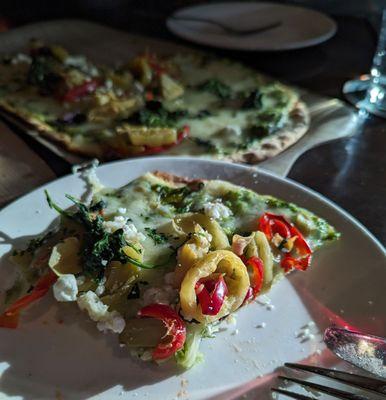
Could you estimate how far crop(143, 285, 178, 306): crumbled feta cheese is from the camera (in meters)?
1.79

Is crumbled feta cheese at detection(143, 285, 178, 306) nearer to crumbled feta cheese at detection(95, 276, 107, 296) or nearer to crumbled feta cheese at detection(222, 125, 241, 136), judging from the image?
crumbled feta cheese at detection(95, 276, 107, 296)

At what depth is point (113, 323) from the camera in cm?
179

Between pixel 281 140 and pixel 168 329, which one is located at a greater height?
pixel 168 329

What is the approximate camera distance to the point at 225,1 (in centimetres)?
464

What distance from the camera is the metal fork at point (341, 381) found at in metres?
1.60

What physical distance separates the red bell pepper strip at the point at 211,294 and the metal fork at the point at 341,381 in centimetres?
28

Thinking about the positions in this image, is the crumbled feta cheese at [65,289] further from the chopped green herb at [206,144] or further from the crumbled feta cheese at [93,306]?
the chopped green herb at [206,144]

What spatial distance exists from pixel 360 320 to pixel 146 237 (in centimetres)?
75

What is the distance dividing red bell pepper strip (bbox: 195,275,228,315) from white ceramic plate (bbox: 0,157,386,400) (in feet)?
0.59

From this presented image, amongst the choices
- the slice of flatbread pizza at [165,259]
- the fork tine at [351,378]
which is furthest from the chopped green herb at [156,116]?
the fork tine at [351,378]

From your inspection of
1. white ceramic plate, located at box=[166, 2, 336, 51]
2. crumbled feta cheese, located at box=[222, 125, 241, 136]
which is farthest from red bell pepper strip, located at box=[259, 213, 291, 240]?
white ceramic plate, located at box=[166, 2, 336, 51]

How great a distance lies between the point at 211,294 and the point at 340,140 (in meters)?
1.57

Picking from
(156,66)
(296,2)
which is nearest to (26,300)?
(156,66)

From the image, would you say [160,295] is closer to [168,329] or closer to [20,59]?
[168,329]
